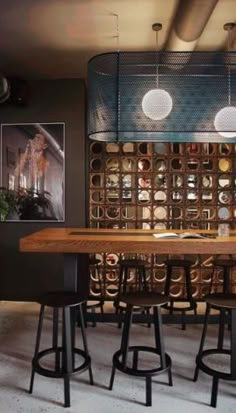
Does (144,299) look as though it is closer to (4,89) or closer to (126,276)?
(126,276)

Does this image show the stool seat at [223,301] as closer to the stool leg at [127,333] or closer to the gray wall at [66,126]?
the stool leg at [127,333]

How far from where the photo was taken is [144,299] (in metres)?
2.29

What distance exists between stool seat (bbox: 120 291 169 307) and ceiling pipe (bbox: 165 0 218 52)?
6.09ft

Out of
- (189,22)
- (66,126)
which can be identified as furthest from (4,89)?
(189,22)

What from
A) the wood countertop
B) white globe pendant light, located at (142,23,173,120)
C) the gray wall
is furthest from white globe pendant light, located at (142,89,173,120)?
the gray wall

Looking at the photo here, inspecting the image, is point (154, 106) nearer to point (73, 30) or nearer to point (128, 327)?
point (73, 30)

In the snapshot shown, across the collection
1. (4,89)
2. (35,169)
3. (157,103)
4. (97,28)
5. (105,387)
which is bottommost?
(105,387)

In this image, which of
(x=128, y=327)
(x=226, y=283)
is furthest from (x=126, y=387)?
(x=226, y=283)

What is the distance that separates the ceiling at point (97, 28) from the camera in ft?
8.55

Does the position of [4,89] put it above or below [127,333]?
above

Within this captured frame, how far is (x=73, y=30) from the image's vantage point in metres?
3.02

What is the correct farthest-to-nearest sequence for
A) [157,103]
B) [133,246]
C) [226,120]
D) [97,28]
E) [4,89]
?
[4,89], [97,28], [226,120], [157,103], [133,246]

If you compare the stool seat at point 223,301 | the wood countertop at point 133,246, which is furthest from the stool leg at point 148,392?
the wood countertop at point 133,246

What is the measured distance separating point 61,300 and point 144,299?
0.53 m
